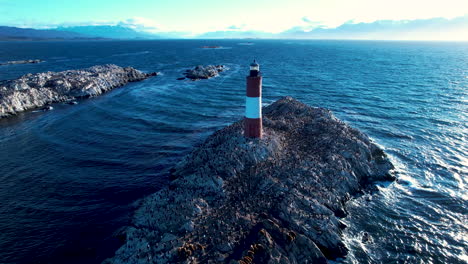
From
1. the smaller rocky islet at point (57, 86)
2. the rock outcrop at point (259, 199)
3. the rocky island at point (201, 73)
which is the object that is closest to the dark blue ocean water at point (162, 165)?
the rock outcrop at point (259, 199)

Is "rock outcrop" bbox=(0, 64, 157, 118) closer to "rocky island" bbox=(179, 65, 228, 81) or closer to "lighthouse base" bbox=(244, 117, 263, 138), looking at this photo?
"rocky island" bbox=(179, 65, 228, 81)

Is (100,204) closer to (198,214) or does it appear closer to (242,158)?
(198,214)

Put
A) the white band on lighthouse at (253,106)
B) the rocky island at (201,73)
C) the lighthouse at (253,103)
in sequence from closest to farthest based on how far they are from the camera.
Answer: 1. the lighthouse at (253,103)
2. the white band on lighthouse at (253,106)
3. the rocky island at (201,73)

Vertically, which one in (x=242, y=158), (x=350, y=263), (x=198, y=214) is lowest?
(x=350, y=263)

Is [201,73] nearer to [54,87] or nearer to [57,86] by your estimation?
[57,86]

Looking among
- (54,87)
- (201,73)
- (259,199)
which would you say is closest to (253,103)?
(259,199)

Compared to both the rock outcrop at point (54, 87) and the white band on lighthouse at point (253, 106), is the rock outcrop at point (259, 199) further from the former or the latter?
the rock outcrop at point (54, 87)

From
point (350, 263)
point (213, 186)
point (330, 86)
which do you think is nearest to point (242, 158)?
point (213, 186)

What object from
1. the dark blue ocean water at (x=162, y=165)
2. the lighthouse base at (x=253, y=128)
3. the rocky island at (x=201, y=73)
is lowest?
the dark blue ocean water at (x=162, y=165)
